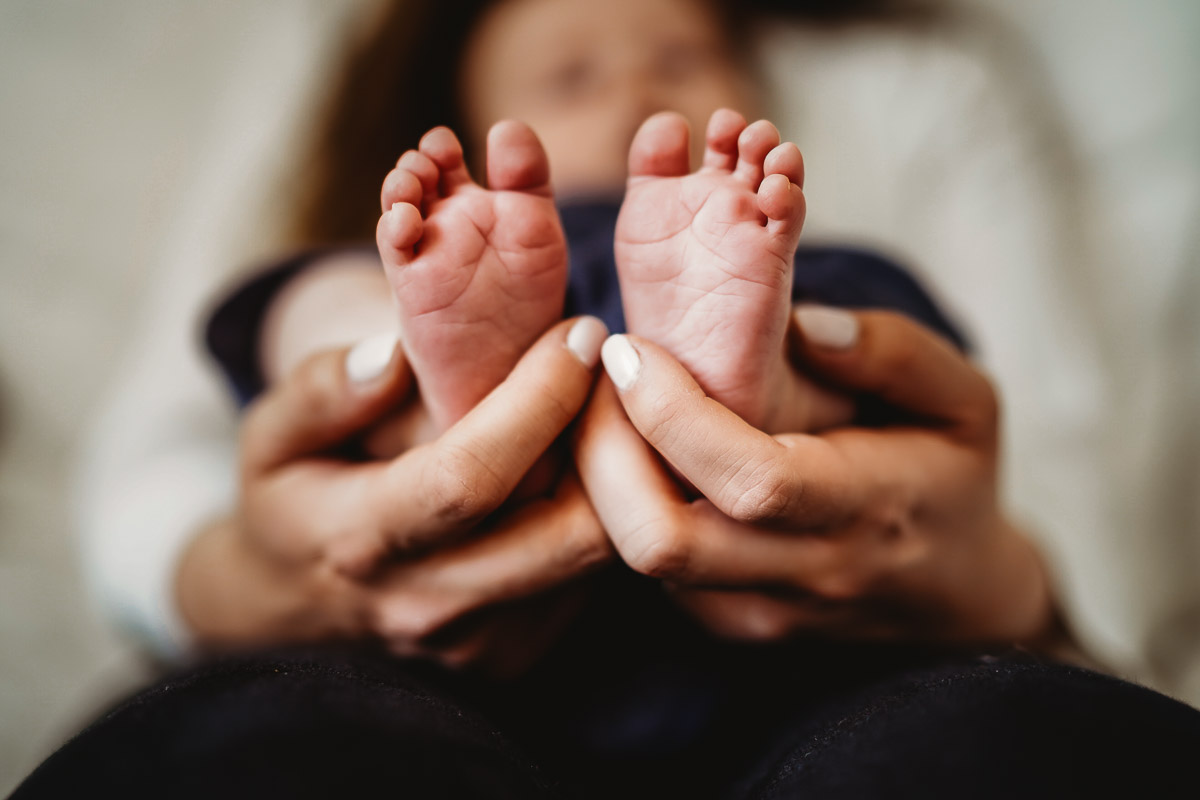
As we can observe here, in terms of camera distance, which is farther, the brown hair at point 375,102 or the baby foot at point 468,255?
the brown hair at point 375,102

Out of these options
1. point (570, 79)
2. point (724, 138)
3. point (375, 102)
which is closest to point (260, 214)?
point (375, 102)

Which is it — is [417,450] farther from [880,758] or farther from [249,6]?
[249,6]

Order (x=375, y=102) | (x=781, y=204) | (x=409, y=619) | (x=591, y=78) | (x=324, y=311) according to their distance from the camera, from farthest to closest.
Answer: (x=375, y=102), (x=591, y=78), (x=324, y=311), (x=409, y=619), (x=781, y=204)

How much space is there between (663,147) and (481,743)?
282 mm

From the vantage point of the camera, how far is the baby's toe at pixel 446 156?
1.11 ft

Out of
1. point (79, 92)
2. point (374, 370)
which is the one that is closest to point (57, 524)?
point (79, 92)

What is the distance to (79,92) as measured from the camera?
0.99 meters

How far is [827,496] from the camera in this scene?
34cm

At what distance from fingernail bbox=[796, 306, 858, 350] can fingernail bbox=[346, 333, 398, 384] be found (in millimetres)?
214

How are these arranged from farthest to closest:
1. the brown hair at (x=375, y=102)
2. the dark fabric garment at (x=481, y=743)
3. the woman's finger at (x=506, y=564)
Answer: the brown hair at (x=375, y=102) → the woman's finger at (x=506, y=564) → the dark fabric garment at (x=481, y=743)

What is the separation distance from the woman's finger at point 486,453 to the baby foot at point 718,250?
0.05 meters

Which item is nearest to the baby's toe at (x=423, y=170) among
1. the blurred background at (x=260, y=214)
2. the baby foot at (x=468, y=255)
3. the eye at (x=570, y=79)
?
the baby foot at (x=468, y=255)

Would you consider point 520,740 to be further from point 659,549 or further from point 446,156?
point 446,156

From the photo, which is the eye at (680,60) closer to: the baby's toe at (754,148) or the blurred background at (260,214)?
the blurred background at (260,214)
